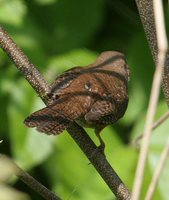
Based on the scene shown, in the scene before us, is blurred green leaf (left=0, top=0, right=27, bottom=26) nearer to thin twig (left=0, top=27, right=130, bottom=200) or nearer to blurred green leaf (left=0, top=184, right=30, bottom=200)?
thin twig (left=0, top=27, right=130, bottom=200)

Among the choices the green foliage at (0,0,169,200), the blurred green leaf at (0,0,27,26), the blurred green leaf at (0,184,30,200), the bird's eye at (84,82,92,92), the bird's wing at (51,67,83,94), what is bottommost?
the green foliage at (0,0,169,200)

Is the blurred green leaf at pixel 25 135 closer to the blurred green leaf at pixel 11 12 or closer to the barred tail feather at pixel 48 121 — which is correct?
the blurred green leaf at pixel 11 12

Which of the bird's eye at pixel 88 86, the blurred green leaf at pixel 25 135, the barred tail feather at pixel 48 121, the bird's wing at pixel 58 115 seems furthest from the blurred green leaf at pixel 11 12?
the barred tail feather at pixel 48 121

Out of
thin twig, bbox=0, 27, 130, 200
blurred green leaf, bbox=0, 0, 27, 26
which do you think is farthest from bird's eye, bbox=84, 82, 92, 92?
blurred green leaf, bbox=0, 0, 27, 26

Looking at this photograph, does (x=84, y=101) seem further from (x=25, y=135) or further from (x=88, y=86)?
(x=25, y=135)

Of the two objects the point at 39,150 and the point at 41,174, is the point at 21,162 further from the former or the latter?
the point at 41,174

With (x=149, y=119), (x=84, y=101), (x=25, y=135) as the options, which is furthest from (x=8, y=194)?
(x=25, y=135)

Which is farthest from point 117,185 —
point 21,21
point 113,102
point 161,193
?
point 21,21
